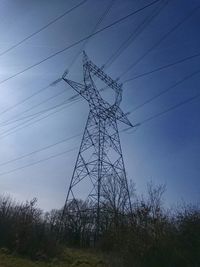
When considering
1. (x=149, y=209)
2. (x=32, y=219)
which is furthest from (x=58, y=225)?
(x=149, y=209)

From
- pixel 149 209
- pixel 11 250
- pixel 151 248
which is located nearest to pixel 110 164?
pixel 11 250

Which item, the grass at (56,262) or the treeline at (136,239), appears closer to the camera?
the treeline at (136,239)

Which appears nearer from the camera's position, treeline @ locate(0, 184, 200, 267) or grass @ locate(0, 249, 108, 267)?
treeline @ locate(0, 184, 200, 267)

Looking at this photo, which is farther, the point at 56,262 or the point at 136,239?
the point at 56,262

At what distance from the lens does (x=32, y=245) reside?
2108cm

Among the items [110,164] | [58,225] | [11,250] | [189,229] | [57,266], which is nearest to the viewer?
[189,229]

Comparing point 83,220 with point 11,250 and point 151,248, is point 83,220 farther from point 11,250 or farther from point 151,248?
point 151,248

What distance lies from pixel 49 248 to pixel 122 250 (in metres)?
8.14

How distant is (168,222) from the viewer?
13898 millimetres

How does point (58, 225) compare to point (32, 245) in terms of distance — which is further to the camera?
point (58, 225)

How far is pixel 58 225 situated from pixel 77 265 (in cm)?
1059

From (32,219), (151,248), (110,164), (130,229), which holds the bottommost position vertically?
(151,248)

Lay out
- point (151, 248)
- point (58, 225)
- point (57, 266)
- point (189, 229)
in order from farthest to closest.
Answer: point (58, 225), point (57, 266), point (151, 248), point (189, 229)

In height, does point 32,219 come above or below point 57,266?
above
